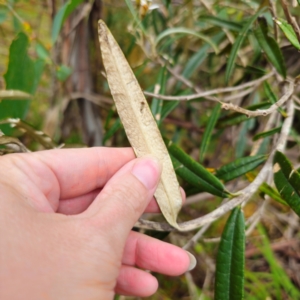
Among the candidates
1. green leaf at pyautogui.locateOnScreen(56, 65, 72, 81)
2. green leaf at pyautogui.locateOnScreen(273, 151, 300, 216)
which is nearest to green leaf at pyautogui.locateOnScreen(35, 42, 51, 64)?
green leaf at pyautogui.locateOnScreen(56, 65, 72, 81)

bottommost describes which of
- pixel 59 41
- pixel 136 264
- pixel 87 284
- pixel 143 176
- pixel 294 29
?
pixel 136 264

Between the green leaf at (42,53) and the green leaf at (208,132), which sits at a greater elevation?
the green leaf at (42,53)

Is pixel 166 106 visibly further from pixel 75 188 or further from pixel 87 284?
pixel 87 284

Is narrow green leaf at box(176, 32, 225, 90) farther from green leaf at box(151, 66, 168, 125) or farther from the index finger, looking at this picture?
the index finger

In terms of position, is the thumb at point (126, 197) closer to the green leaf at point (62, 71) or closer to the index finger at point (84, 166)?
the index finger at point (84, 166)

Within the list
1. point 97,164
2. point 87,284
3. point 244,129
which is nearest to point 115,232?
point 87,284

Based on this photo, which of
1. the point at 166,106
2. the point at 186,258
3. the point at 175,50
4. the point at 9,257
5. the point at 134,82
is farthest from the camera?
the point at 175,50

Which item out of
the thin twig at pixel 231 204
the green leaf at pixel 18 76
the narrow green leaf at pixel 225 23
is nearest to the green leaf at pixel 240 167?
the thin twig at pixel 231 204
